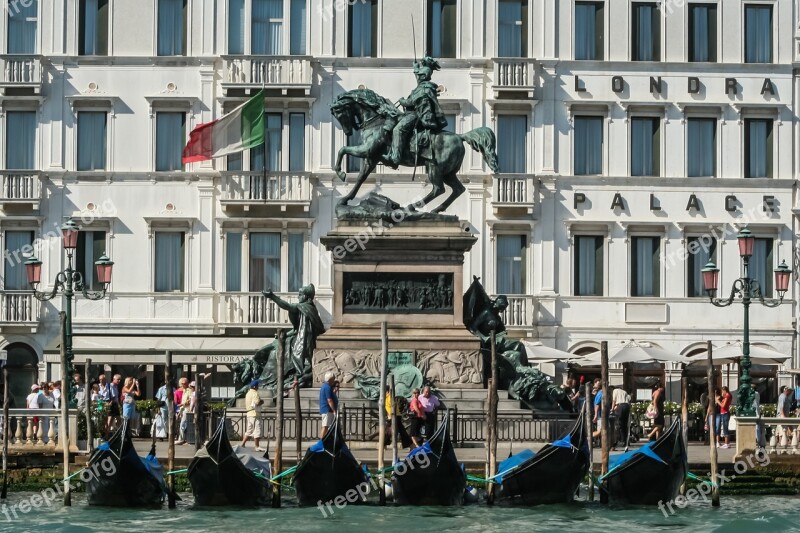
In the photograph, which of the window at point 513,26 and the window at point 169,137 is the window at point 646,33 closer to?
the window at point 513,26

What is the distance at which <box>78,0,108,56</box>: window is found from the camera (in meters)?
53.8

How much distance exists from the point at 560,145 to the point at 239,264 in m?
9.41

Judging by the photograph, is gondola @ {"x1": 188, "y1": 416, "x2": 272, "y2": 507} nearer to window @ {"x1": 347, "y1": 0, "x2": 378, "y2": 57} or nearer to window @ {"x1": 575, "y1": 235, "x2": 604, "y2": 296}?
window @ {"x1": 575, "y1": 235, "x2": 604, "y2": 296}

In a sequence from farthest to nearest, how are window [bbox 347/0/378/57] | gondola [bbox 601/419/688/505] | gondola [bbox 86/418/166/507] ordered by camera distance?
window [bbox 347/0/378/57]
gondola [bbox 601/419/688/505]
gondola [bbox 86/418/166/507]

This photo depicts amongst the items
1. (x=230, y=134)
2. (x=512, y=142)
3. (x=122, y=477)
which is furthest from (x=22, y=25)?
(x=122, y=477)

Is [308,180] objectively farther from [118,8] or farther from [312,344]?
[312,344]

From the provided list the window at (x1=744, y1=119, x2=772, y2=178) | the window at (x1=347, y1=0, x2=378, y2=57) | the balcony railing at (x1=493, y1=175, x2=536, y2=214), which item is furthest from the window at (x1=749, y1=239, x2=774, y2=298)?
the window at (x1=347, y1=0, x2=378, y2=57)

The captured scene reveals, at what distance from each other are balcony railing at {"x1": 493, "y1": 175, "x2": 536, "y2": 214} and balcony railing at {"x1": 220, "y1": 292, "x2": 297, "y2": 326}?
6230mm

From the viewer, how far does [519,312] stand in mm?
53062

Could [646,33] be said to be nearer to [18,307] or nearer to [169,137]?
[169,137]

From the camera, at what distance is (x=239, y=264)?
53.6m

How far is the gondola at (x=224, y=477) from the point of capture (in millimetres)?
28828

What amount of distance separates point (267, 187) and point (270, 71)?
3.14 m

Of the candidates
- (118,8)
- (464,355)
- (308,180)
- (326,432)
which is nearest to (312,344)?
(464,355)
